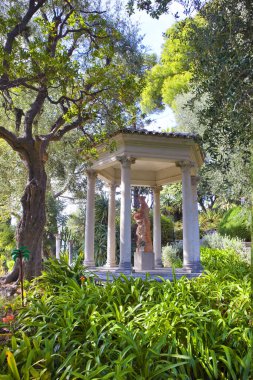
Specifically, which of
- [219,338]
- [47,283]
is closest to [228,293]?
[219,338]

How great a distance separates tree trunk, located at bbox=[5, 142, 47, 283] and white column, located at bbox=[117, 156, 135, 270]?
392 cm

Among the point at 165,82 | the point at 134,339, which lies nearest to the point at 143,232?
the point at 134,339

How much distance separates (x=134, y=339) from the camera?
14.4 feet

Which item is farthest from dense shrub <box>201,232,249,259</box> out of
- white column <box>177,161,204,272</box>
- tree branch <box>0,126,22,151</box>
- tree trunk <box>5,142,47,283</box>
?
tree branch <box>0,126,22,151</box>

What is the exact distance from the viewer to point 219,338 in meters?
4.62

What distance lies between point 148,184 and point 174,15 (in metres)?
11.8

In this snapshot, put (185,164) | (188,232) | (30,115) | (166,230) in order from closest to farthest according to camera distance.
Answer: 1. (30,115)
2. (188,232)
3. (185,164)
4. (166,230)

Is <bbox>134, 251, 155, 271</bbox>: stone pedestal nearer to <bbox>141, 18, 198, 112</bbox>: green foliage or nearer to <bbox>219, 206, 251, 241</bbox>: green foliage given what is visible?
<bbox>219, 206, 251, 241</bbox>: green foliage

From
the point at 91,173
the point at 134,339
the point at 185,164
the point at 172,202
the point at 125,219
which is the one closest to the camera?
the point at 134,339

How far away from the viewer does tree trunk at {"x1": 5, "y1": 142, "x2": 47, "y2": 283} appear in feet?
32.6

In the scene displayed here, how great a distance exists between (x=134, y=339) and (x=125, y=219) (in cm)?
920

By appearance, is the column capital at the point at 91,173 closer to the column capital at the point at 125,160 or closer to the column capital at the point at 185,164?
the column capital at the point at 125,160

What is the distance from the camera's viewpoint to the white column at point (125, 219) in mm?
13211

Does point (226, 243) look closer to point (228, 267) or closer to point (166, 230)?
point (166, 230)
